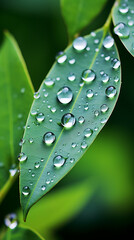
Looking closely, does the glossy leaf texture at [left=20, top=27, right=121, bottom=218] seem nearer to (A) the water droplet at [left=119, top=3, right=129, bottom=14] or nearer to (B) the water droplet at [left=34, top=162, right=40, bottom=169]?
(B) the water droplet at [left=34, top=162, right=40, bottom=169]

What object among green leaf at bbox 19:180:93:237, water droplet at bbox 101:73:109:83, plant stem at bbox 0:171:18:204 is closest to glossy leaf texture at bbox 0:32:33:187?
plant stem at bbox 0:171:18:204

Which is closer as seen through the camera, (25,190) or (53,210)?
(25,190)

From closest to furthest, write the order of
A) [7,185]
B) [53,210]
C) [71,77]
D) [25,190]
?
[25,190]
[71,77]
[7,185]
[53,210]

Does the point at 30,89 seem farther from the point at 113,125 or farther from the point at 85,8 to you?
the point at 113,125

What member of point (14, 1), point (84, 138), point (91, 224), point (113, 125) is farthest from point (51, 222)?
point (14, 1)

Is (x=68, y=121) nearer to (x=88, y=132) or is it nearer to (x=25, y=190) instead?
(x=88, y=132)

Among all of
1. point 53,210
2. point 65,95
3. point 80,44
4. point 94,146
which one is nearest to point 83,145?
point 65,95
